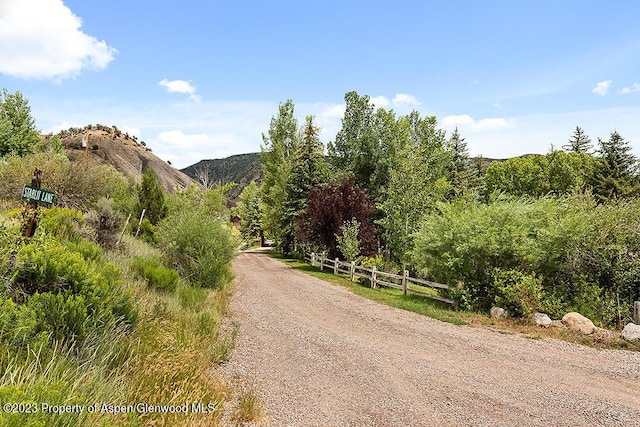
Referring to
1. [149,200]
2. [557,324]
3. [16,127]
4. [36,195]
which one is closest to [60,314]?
[36,195]

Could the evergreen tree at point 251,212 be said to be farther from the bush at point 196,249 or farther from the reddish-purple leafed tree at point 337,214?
the bush at point 196,249

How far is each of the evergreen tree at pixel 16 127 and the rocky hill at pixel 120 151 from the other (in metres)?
27.6

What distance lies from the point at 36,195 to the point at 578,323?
11.6 m

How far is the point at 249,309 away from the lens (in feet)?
36.9

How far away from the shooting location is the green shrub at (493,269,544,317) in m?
9.95

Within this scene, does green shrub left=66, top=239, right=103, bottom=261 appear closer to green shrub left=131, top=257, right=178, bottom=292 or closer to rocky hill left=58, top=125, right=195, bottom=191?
green shrub left=131, top=257, right=178, bottom=292

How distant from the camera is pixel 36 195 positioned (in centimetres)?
531

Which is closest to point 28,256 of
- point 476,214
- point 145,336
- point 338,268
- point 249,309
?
point 145,336

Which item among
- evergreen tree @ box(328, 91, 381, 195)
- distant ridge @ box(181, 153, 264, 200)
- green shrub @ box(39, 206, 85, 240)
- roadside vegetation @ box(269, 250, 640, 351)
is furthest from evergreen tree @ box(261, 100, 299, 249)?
distant ridge @ box(181, 153, 264, 200)

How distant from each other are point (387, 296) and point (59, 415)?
41.5 feet

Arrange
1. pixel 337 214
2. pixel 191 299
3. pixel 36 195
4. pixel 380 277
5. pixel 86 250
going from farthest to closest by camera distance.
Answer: pixel 337 214, pixel 380 277, pixel 191 299, pixel 86 250, pixel 36 195

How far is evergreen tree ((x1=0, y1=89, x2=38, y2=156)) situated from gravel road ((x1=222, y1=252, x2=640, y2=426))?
28.2m

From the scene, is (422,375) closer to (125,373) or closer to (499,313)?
(125,373)

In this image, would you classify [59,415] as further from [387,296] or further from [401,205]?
[401,205]
